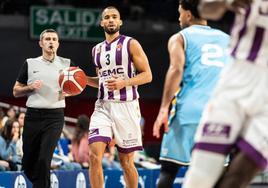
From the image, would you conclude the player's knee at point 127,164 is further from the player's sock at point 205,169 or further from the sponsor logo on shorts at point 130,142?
the player's sock at point 205,169

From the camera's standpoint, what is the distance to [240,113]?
16.4 feet

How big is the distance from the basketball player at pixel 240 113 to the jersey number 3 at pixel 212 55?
1.29 meters

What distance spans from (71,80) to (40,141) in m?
0.80

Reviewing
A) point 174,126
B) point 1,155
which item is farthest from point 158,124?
point 1,155

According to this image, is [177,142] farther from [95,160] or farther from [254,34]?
[95,160]

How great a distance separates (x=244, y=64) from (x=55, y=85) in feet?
14.8

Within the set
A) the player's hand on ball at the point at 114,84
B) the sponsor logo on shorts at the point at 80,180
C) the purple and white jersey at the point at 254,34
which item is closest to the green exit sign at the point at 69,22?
the sponsor logo on shorts at the point at 80,180

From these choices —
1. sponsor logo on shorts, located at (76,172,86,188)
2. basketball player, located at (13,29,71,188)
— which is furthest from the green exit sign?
basketball player, located at (13,29,71,188)

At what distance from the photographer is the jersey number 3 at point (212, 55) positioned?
6449 mm

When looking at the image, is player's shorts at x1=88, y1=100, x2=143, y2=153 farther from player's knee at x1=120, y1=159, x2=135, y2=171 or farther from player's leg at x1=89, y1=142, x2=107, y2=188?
player's leg at x1=89, y1=142, x2=107, y2=188

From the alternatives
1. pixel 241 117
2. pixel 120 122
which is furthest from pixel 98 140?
pixel 241 117

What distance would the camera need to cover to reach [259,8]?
16.8ft

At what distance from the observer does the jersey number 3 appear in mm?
6449

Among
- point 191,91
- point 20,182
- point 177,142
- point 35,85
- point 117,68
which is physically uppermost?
point 191,91
